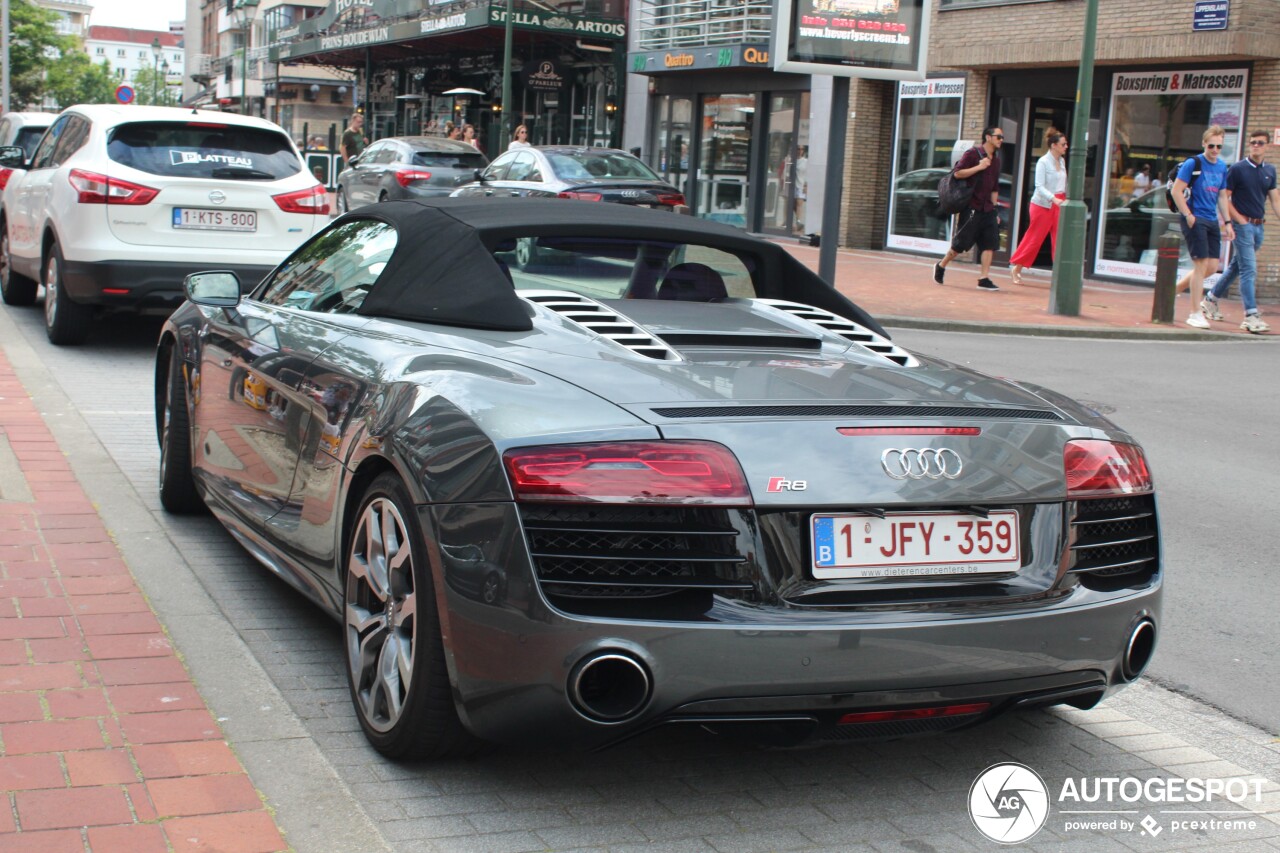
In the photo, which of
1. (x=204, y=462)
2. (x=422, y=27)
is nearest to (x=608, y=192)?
(x=204, y=462)

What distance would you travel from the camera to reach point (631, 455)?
124 inches

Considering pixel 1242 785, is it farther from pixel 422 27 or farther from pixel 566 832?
pixel 422 27

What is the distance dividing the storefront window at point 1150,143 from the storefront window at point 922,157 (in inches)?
134

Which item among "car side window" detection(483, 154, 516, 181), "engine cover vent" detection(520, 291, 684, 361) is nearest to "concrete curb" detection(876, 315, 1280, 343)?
"car side window" detection(483, 154, 516, 181)

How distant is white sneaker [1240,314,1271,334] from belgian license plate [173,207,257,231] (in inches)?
398

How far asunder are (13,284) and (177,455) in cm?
806

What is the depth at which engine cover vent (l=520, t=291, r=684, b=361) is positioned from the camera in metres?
3.78

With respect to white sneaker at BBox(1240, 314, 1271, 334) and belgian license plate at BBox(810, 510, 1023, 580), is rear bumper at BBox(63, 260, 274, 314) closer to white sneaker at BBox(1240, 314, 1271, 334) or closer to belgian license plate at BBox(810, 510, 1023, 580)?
A: belgian license plate at BBox(810, 510, 1023, 580)

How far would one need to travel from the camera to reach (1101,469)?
3.53m

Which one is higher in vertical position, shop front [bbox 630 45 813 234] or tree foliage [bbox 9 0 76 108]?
tree foliage [bbox 9 0 76 108]

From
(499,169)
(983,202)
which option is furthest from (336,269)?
(499,169)

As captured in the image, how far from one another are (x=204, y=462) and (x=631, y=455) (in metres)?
2.87

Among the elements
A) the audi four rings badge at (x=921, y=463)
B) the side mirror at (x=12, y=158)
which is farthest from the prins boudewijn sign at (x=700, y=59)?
the audi four rings badge at (x=921, y=463)

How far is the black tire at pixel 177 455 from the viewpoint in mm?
5867
